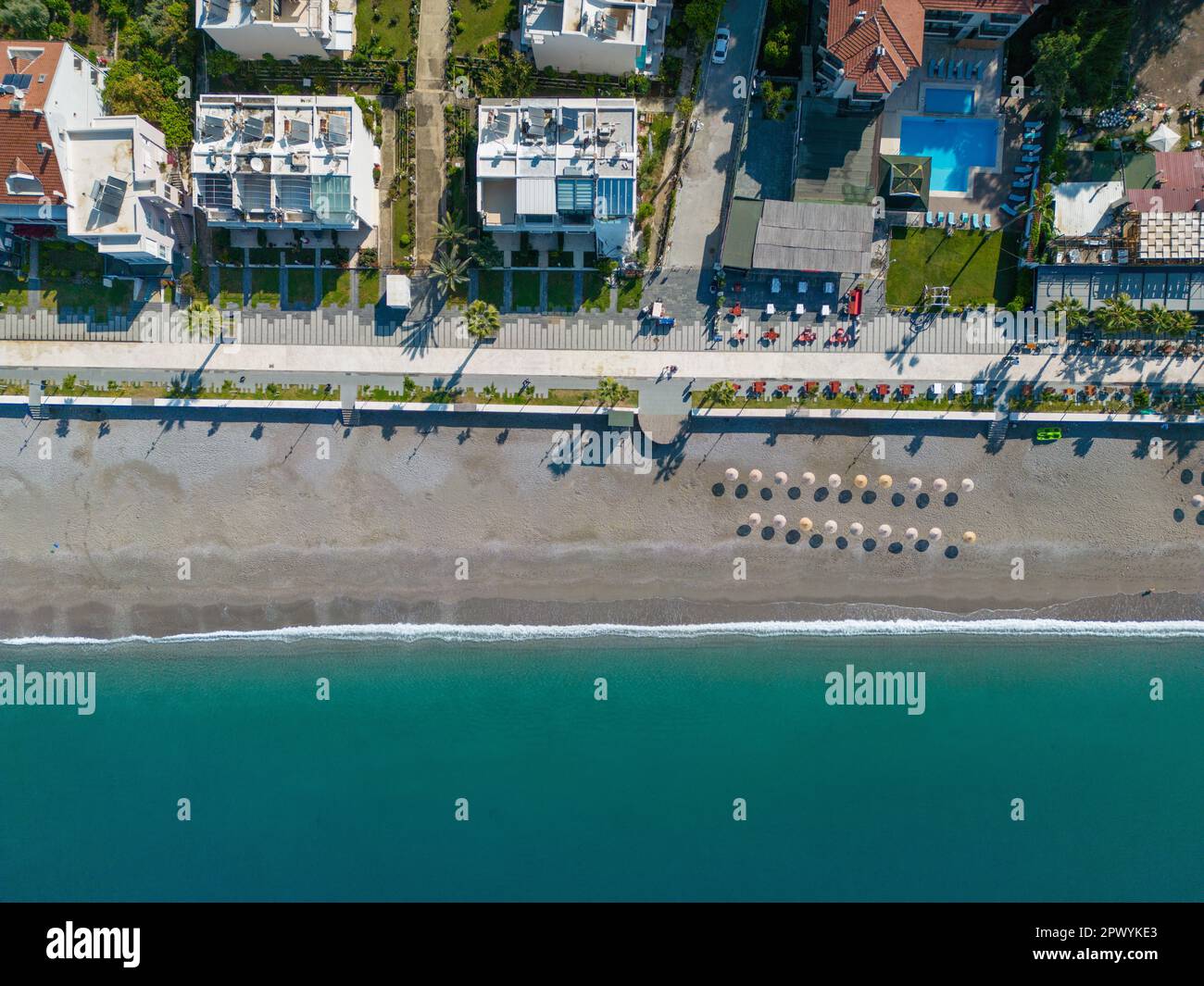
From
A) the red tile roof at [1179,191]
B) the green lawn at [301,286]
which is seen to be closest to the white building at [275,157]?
the green lawn at [301,286]

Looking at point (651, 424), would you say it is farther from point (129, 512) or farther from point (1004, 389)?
point (129, 512)

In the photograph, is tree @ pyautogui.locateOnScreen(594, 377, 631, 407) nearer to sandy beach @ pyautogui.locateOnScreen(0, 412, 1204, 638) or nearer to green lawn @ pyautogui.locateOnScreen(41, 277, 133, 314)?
sandy beach @ pyautogui.locateOnScreen(0, 412, 1204, 638)

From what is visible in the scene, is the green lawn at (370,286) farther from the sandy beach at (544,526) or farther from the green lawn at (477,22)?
the green lawn at (477,22)

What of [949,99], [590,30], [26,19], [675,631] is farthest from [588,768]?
[26,19]

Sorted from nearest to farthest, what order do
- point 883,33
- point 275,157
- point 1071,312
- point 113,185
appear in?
point 883,33 → point 275,157 → point 113,185 → point 1071,312

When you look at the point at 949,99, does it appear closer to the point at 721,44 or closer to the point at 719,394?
the point at 721,44

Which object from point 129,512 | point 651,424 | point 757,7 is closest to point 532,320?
point 651,424
